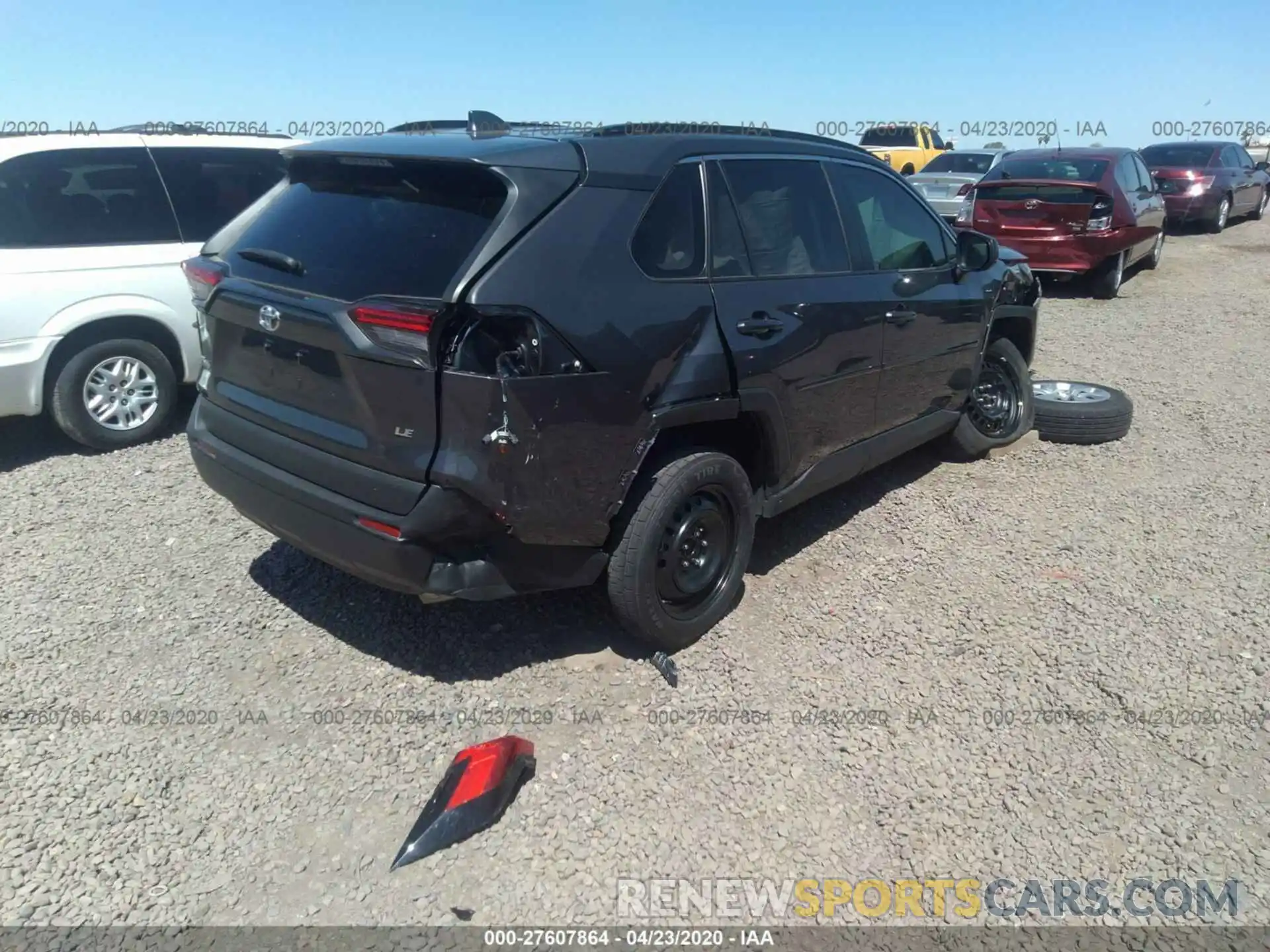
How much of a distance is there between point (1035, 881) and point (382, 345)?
2.47 meters

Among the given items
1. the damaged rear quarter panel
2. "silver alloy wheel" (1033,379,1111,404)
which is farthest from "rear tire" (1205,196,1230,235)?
the damaged rear quarter panel

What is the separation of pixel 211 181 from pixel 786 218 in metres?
4.22

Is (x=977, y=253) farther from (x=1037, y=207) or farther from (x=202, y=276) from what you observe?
(x=1037, y=207)

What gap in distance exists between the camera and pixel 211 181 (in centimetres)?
619

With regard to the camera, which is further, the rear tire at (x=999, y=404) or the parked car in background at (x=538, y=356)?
the rear tire at (x=999, y=404)

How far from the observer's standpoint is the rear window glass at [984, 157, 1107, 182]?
1077cm

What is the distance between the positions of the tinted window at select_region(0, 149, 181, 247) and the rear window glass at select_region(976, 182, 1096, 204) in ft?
28.9

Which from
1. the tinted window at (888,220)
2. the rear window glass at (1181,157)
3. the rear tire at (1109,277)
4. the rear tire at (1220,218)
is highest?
the tinted window at (888,220)

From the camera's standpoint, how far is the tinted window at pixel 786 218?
375 centimetres

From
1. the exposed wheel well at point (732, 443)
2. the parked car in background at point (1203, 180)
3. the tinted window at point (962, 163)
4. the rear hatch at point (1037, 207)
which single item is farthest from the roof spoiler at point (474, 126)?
the parked car in background at point (1203, 180)

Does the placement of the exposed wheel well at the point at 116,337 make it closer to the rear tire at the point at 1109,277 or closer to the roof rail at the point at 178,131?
the roof rail at the point at 178,131

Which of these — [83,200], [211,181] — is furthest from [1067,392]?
[83,200]

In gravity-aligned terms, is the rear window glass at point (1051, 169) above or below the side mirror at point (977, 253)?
below

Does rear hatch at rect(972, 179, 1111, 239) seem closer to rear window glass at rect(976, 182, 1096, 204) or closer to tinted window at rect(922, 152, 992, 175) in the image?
rear window glass at rect(976, 182, 1096, 204)
